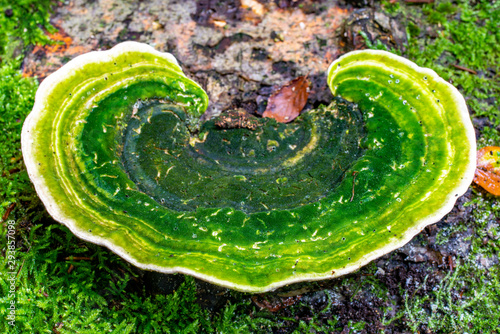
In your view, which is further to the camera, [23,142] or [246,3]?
[246,3]

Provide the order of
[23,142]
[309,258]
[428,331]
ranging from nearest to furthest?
[309,258]
[23,142]
[428,331]

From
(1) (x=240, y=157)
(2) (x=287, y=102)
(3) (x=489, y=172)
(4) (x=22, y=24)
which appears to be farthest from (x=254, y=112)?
(4) (x=22, y=24)

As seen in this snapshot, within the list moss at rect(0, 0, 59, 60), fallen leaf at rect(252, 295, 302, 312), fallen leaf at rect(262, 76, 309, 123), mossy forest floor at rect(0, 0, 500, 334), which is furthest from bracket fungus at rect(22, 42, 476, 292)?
moss at rect(0, 0, 59, 60)

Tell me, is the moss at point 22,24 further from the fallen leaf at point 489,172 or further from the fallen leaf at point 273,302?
the fallen leaf at point 489,172

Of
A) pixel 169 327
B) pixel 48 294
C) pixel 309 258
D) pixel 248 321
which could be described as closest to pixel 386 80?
pixel 309 258

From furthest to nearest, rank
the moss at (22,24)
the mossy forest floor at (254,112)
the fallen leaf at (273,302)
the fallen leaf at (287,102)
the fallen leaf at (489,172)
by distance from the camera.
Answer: the moss at (22,24) → the fallen leaf at (287,102) → the fallen leaf at (489,172) → the fallen leaf at (273,302) → the mossy forest floor at (254,112)

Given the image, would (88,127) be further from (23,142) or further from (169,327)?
(169,327)

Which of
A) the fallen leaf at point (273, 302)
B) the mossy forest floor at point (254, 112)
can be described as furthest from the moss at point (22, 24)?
the fallen leaf at point (273, 302)
